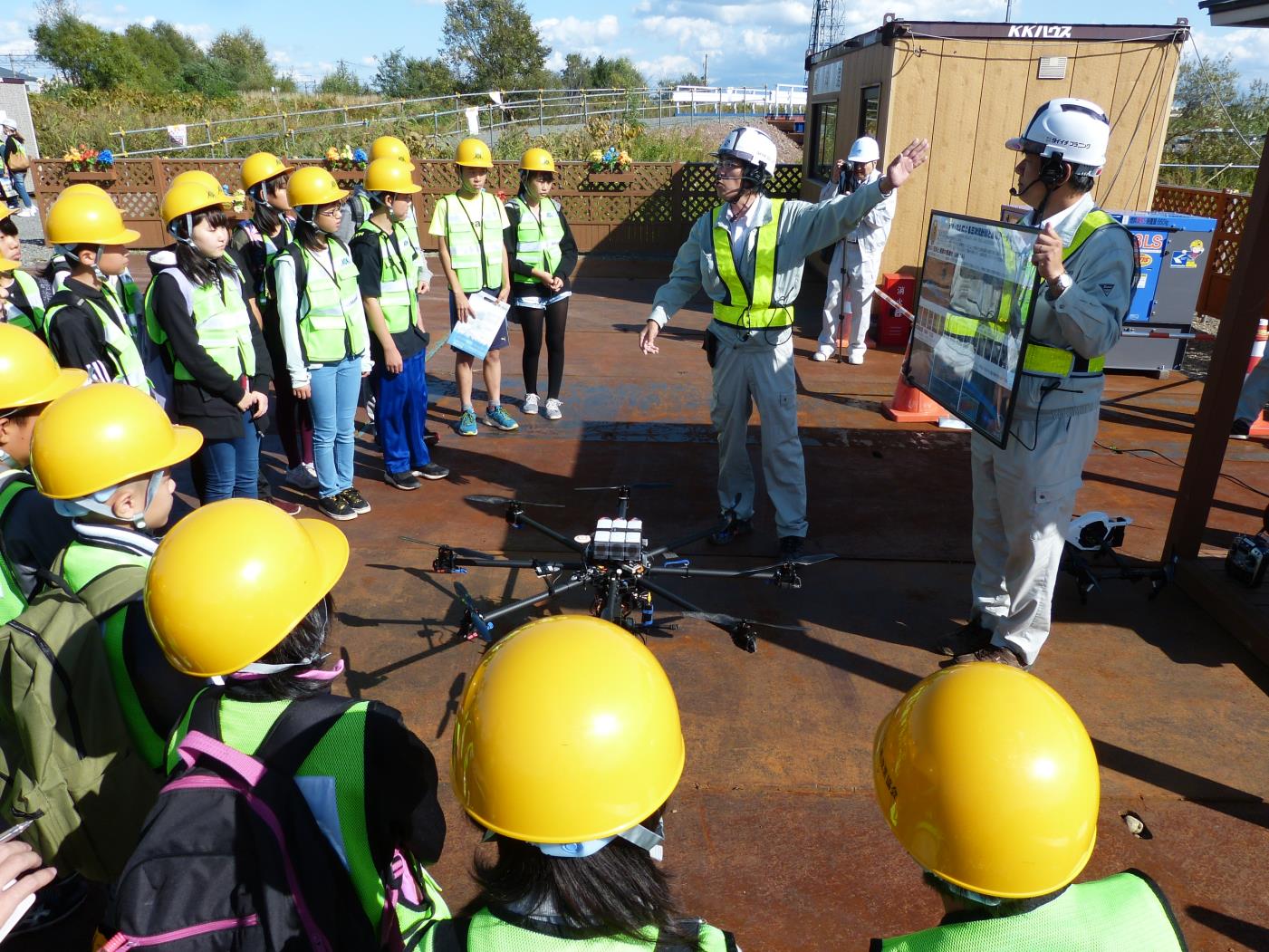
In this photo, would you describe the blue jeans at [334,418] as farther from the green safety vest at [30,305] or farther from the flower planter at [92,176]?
the flower planter at [92,176]

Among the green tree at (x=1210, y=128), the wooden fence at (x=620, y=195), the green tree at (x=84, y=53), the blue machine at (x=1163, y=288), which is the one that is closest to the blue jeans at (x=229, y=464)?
the blue machine at (x=1163, y=288)

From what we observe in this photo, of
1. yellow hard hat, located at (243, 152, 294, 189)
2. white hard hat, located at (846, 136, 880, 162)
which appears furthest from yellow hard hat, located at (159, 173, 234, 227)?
white hard hat, located at (846, 136, 880, 162)

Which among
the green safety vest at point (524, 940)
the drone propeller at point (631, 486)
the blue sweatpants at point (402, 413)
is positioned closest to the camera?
the green safety vest at point (524, 940)

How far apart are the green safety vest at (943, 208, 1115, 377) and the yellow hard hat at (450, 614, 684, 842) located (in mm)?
2494

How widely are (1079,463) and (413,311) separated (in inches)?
152

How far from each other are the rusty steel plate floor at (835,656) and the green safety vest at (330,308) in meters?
1.05

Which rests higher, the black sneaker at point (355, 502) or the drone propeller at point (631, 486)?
the drone propeller at point (631, 486)

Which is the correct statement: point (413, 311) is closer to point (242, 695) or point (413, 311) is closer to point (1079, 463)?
point (1079, 463)

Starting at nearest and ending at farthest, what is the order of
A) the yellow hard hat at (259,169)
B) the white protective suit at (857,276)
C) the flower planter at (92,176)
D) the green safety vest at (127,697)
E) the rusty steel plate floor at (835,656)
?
the green safety vest at (127,697)
the rusty steel plate floor at (835,656)
the yellow hard hat at (259,169)
the white protective suit at (857,276)
the flower planter at (92,176)

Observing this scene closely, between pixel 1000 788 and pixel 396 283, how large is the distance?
15.7ft

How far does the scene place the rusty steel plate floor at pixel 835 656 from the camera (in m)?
2.66

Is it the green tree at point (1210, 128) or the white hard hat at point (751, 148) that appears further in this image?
the green tree at point (1210, 128)

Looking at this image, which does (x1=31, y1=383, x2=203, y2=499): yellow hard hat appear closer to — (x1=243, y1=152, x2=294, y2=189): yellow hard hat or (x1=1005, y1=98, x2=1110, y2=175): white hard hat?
(x1=1005, y1=98, x2=1110, y2=175): white hard hat

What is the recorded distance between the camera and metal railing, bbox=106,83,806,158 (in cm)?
2162
